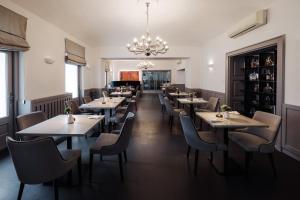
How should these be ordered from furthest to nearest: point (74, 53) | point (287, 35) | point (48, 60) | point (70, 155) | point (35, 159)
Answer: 1. point (74, 53)
2. point (48, 60)
3. point (287, 35)
4. point (70, 155)
5. point (35, 159)

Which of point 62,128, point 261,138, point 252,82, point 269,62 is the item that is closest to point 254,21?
point 269,62

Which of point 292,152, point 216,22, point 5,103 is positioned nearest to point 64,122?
point 5,103

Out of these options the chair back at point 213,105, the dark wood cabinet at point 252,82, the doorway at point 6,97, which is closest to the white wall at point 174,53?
the dark wood cabinet at point 252,82

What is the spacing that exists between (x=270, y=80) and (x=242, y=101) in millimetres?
1336

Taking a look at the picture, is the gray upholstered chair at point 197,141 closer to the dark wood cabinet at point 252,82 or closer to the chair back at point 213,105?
the chair back at point 213,105

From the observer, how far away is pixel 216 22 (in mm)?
6262

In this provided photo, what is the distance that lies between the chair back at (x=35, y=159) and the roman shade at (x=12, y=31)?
7.92 feet

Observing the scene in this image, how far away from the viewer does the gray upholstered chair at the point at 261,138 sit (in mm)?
3135

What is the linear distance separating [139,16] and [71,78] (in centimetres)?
357

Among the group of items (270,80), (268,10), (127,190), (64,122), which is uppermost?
(268,10)

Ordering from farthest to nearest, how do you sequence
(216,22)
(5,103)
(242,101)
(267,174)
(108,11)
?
(242,101), (216,22), (108,11), (5,103), (267,174)

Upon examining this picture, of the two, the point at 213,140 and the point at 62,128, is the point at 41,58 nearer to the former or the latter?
the point at 62,128

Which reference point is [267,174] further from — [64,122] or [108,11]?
[108,11]

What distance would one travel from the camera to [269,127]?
335cm
